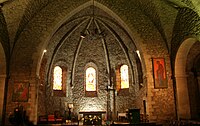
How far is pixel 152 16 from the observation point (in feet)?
43.8

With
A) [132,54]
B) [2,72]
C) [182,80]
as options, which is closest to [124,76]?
[132,54]

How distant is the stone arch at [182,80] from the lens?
1202 centimetres

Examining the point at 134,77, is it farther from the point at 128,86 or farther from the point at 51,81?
the point at 51,81

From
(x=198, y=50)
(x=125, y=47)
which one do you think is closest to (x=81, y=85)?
(x=125, y=47)

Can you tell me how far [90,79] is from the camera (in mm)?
19188

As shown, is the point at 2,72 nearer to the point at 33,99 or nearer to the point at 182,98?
the point at 33,99

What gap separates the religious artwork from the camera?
1261cm

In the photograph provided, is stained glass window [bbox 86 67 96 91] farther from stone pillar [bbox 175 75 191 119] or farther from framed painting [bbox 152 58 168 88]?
stone pillar [bbox 175 75 191 119]

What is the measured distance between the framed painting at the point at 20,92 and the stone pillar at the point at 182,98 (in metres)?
8.77

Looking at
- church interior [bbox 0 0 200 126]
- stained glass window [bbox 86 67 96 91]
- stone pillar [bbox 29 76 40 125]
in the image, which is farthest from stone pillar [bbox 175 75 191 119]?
stained glass window [bbox 86 67 96 91]

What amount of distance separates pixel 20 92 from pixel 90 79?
8.03 meters

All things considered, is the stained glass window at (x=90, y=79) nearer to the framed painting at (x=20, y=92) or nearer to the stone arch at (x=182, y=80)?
the framed painting at (x=20, y=92)

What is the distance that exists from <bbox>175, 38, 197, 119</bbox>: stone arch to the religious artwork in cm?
75

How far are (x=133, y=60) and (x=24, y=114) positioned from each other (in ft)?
30.4
